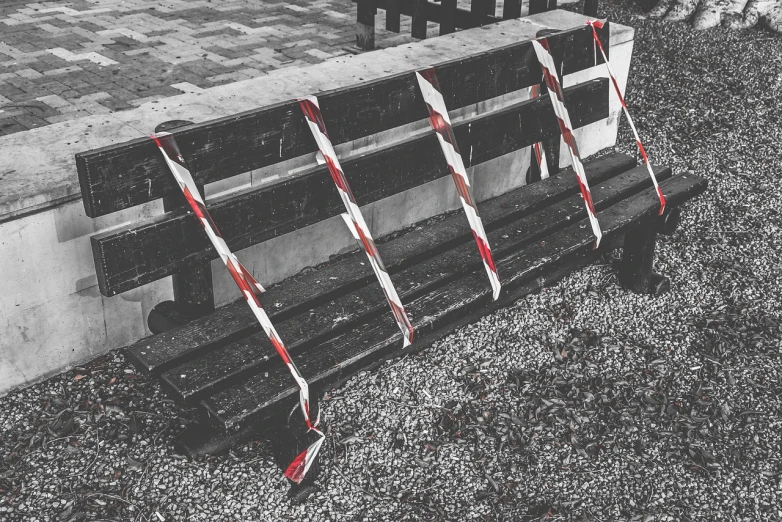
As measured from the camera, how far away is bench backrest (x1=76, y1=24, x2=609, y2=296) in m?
2.77

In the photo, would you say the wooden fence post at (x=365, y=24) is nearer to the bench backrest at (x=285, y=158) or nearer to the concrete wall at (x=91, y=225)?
the concrete wall at (x=91, y=225)

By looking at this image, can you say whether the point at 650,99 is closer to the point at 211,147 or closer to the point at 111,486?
the point at 211,147

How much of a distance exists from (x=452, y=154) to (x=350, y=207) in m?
0.62

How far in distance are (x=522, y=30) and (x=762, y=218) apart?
1.86 m

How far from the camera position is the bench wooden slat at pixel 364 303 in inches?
113

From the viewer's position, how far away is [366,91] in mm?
3342

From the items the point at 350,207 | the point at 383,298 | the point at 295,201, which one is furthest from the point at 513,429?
the point at 295,201

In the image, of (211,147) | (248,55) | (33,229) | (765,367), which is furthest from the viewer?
(248,55)

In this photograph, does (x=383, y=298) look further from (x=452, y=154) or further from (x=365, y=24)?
(x=365, y=24)

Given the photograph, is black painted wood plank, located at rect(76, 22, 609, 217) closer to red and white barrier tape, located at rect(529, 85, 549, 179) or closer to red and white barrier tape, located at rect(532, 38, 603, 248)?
red and white barrier tape, located at rect(532, 38, 603, 248)

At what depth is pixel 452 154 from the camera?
3725 millimetres

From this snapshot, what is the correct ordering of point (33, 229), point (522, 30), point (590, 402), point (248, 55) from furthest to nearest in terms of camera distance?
point (248, 55) < point (522, 30) < point (590, 402) < point (33, 229)

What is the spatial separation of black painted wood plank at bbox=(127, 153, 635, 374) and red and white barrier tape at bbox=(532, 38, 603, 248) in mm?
138

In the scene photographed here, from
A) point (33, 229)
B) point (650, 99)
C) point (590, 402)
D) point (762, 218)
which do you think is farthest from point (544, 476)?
point (650, 99)
